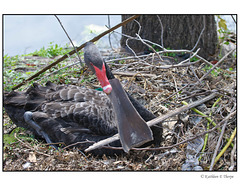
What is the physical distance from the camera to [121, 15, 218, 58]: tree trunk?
4137 millimetres

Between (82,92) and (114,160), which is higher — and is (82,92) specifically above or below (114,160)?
above

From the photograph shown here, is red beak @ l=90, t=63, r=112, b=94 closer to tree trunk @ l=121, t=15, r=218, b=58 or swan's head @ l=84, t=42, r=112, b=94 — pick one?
swan's head @ l=84, t=42, r=112, b=94

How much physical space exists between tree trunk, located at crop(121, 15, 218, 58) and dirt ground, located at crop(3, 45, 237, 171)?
610mm

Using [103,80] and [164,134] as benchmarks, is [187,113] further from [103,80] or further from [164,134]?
[103,80]

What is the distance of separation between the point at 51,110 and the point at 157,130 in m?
1.12

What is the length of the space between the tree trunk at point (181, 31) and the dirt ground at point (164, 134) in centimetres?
61

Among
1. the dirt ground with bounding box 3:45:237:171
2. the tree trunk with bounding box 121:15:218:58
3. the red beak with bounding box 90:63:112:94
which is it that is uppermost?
the tree trunk with bounding box 121:15:218:58

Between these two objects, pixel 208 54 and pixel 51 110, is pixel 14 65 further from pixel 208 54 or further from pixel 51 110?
pixel 208 54

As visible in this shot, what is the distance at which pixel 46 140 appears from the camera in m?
3.08

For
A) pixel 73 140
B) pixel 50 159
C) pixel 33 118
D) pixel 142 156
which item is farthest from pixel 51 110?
pixel 142 156

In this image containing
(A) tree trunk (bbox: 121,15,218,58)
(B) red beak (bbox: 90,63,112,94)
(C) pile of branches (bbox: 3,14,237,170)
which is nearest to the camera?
(B) red beak (bbox: 90,63,112,94)

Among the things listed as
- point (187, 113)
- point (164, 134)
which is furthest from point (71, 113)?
point (187, 113)

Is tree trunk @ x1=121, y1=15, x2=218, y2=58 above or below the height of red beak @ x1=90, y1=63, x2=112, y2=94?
above

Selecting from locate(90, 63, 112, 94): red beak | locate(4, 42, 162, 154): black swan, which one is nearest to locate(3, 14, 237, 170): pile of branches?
locate(4, 42, 162, 154): black swan
